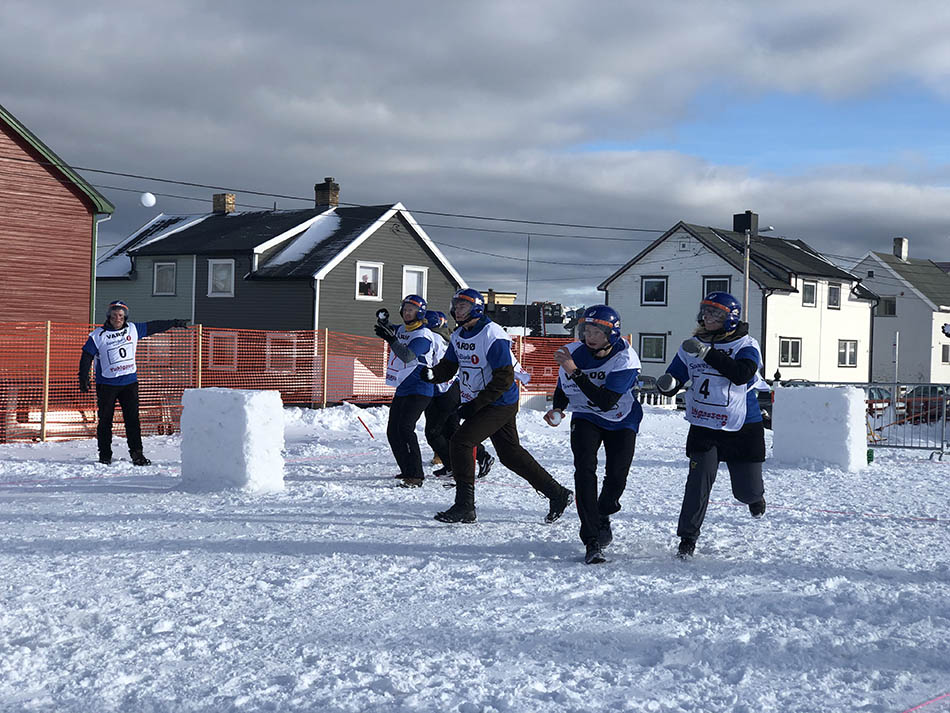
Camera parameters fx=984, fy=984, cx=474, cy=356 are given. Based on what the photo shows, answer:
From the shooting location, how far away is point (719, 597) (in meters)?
5.38

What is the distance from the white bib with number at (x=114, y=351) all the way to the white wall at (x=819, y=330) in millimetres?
36205

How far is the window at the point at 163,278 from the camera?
3631cm

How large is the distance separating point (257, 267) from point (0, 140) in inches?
531

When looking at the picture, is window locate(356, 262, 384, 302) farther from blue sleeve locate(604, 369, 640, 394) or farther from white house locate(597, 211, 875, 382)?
blue sleeve locate(604, 369, 640, 394)

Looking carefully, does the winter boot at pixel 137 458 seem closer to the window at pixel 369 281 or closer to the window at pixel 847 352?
the window at pixel 369 281

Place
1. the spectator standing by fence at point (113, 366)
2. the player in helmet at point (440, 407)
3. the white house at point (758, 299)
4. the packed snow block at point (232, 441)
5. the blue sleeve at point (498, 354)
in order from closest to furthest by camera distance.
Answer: the blue sleeve at point (498, 354), the packed snow block at point (232, 441), the player in helmet at point (440, 407), the spectator standing by fence at point (113, 366), the white house at point (758, 299)

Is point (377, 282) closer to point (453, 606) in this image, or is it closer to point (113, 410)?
point (113, 410)

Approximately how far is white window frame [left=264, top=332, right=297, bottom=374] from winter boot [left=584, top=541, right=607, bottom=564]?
46.4 ft

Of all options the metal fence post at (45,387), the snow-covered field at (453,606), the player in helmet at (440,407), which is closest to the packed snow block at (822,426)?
the snow-covered field at (453,606)

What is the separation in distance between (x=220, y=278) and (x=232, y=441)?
27196mm

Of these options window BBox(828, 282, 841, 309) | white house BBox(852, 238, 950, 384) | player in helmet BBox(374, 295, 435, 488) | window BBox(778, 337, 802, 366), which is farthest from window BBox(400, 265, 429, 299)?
white house BBox(852, 238, 950, 384)

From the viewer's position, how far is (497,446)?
24.5 feet

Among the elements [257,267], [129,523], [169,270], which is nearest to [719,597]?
[129,523]

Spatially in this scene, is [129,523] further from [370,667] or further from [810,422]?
[810,422]
